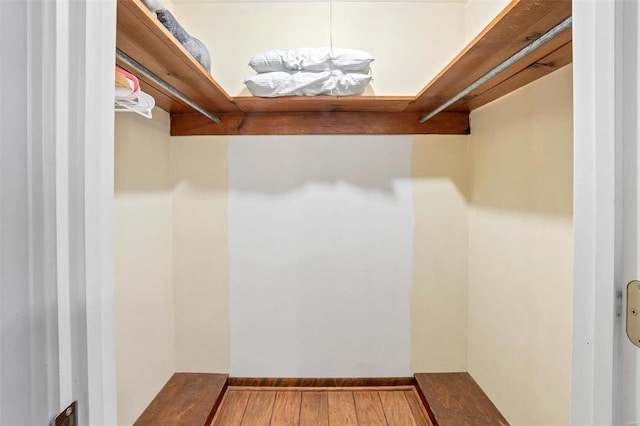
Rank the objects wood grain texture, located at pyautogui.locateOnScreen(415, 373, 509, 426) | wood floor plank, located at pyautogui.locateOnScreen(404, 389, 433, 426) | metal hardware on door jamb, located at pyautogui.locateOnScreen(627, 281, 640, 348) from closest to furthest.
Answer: metal hardware on door jamb, located at pyautogui.locateOnScreen(627, 281, 640, 348) < wood grain texture, located at pyautogui.locateOnScreen(415, 373, 509, 426) < wood floor plank, located at pyautogui.locateOnScreen(404, 389, 433, 426)

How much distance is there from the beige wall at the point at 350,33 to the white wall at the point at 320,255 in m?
0.46

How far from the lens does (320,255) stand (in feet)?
7.05

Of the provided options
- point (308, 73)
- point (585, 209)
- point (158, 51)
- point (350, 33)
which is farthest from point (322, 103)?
point (585, 209)

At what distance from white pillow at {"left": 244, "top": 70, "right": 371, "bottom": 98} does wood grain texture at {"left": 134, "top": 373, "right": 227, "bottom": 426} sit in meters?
1.77

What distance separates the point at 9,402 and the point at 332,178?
186cm

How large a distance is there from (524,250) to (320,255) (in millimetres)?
1156

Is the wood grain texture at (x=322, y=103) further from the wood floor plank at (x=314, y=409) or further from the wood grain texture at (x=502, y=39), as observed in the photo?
the wood floor plank at (x=314, y=409)

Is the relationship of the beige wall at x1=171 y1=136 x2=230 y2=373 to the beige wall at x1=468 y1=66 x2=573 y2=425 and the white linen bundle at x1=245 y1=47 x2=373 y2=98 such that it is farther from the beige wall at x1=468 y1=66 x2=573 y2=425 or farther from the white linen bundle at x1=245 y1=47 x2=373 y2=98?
the beige wall at x1=468 y1=66 x2=573 y2=425

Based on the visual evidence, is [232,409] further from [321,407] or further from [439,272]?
[439,272]

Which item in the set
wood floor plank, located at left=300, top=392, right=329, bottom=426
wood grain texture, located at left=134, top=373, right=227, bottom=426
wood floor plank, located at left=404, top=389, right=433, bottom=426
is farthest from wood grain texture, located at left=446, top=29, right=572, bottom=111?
wood grain texture, located at left=134, top=373, right=227, bottom=426

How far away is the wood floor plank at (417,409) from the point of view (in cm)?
179

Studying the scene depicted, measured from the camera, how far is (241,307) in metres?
2.14

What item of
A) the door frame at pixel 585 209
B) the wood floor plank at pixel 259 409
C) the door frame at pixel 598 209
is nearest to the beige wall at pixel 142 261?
the wood floor plank at pixel 259 409

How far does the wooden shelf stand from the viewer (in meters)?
0.99
